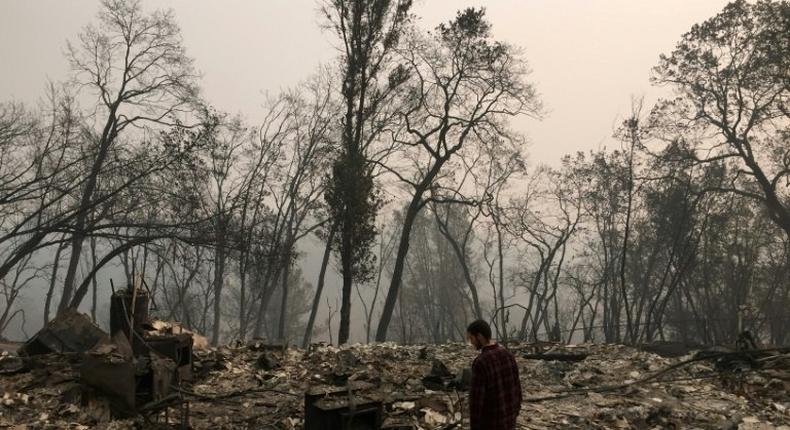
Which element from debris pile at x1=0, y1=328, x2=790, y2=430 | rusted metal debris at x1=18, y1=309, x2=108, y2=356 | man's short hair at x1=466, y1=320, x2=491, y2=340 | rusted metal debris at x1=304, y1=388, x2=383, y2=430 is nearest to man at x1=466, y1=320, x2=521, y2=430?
man's short hair at x1=466, y1=320, x2=491, y2=340

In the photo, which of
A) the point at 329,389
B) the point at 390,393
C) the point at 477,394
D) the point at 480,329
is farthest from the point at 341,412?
the point at 390,393

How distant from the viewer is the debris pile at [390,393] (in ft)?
22.7

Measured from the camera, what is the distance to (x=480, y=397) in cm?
461

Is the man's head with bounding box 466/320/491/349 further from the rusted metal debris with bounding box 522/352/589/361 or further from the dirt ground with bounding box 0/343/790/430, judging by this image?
the rusted metal debris with bounding box 522/352/589/361

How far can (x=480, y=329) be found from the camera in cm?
467

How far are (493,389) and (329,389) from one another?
8.43 feet

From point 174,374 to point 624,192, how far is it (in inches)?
1012

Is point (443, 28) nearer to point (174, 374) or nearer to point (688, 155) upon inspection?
point (688, 155)

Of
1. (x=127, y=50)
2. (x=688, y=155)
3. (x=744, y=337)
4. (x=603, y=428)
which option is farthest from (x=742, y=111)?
(x=127, y=50)

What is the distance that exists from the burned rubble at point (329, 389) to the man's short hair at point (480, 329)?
73.5 inches

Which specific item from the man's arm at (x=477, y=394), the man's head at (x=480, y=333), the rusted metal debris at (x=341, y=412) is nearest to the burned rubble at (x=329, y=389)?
the rusted metal debris at (x=341, y=412)

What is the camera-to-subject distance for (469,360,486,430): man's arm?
4.59m

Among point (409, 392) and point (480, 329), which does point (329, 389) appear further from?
point (480, 329)

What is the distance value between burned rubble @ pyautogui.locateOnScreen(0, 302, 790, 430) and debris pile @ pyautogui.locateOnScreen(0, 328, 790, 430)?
0.08 ft
